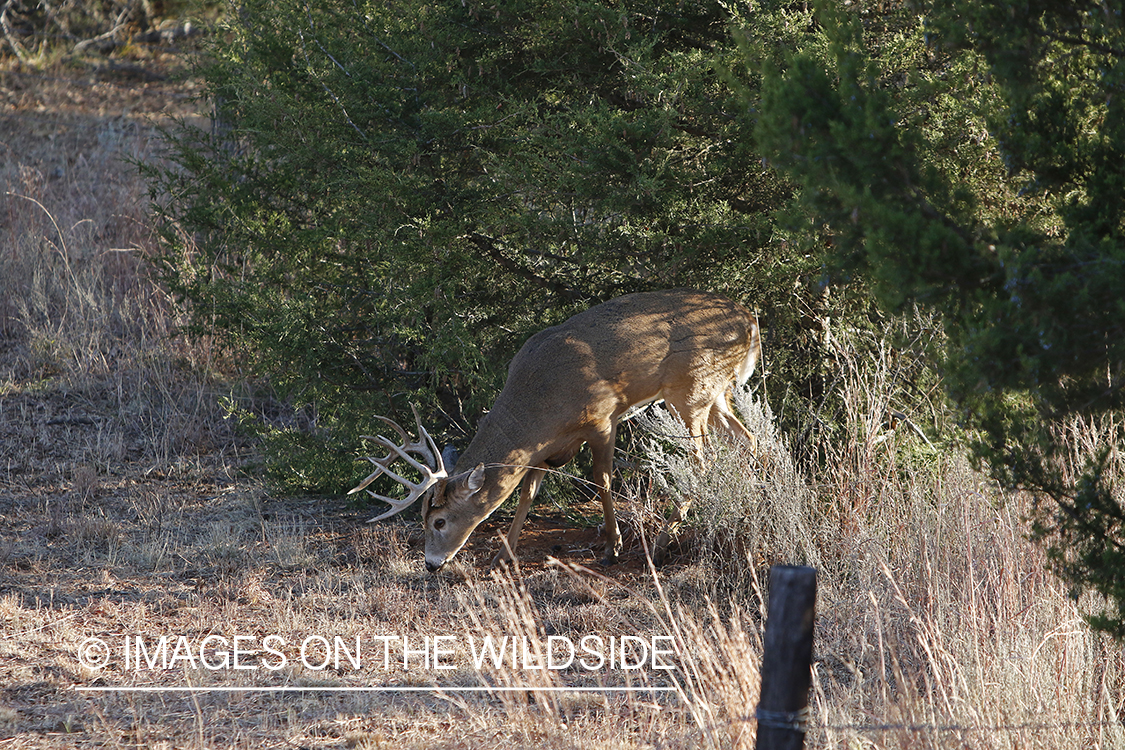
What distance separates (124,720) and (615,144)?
421cm

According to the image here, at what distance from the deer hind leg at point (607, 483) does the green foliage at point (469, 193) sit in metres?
1.11

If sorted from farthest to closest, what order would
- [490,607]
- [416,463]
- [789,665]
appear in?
1. [416,463]
2. [490,607]
3. [789,665]

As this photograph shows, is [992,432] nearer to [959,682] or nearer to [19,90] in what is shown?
[959,682]

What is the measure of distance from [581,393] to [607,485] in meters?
0.73

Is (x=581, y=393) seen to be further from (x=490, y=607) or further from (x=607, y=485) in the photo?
(x=490, y=607)

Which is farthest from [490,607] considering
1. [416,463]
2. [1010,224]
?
[1010,224]

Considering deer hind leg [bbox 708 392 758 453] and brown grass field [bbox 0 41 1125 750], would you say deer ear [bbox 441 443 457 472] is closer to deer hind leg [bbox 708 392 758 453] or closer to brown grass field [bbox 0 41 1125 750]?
brown grass field [bbox 0 41 1125 750]

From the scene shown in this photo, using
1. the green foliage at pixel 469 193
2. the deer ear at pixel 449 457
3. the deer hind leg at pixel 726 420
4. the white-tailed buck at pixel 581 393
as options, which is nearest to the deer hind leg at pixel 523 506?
the white-tailed buck at pixel 581 393

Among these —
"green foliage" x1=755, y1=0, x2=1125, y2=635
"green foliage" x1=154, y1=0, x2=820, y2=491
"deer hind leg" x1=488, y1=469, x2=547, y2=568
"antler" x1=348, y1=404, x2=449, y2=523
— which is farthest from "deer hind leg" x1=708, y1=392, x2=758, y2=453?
"green foliage" x1=755, y1=0, x2=1125, y2=635

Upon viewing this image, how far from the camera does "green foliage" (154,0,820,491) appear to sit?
692 centimetres

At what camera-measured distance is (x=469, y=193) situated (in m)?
7.61

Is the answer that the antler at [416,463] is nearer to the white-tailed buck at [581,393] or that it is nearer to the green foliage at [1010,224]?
the white-tailed buck at [581,393]

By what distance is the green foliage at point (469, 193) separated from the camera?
6.92 metres

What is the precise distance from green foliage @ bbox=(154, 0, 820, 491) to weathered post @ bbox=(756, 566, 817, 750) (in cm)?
384
